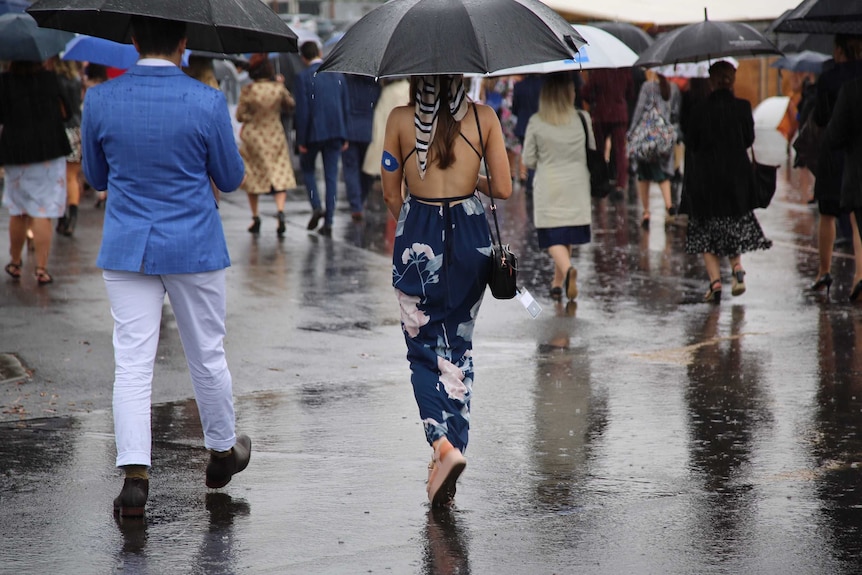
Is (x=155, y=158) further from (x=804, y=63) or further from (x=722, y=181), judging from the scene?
(x=804, y=63)

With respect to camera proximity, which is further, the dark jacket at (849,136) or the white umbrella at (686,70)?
the white umbrella at (686,70)

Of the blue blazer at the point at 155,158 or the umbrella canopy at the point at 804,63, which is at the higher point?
the umbrella canopy at the point at 804,63

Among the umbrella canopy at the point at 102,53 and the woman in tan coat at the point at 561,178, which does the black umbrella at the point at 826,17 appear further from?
the umbrella canopy at the point at 102,53

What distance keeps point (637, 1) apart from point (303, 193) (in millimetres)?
5040

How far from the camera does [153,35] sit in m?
4.94

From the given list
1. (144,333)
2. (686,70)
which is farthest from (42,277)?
(686,70)

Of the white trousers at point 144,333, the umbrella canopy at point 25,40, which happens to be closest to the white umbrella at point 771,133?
the umbrella canopy at point 25,40

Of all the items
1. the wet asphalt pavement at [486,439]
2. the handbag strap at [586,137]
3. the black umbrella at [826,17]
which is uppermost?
the black umbrella at [826,17]

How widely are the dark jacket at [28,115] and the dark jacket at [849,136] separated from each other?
5.70 meters

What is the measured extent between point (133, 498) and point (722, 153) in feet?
20.8

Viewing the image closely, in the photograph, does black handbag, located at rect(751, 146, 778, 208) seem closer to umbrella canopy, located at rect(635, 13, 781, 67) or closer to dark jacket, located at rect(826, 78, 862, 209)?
dark jacket, located at rect(826, 78, 862, 209)

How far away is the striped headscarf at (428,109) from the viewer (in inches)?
207

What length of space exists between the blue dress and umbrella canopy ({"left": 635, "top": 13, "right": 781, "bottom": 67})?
543 cm

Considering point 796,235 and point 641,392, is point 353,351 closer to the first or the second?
point 641,392
